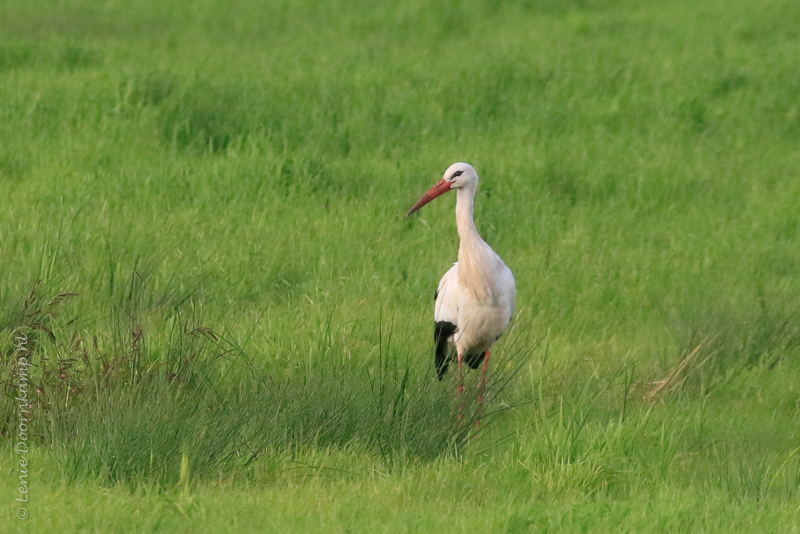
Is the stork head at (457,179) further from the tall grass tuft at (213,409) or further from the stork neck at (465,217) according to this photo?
the tall grass tuft at (213,409)

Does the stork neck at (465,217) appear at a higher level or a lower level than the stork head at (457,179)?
lower

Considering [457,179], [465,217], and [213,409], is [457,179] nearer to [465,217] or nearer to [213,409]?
[465,217]

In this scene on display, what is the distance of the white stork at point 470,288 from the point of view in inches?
265

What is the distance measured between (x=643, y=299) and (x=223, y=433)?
4032mm

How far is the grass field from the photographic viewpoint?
5.00 metres

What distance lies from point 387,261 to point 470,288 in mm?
2057

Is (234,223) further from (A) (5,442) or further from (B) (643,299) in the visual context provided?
(A) (5,442)

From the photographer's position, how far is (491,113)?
12.4 meters

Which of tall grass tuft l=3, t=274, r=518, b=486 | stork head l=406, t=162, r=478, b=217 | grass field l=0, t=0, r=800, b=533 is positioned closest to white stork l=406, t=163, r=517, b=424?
stork head l=406, t=162, r=478, b=217

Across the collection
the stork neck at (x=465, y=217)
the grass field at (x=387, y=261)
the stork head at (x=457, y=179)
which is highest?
the stork head at (x=457, y=179)

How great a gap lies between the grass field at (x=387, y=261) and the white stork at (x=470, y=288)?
24 cm

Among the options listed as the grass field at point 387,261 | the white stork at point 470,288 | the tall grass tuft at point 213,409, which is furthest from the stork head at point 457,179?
the tall grass tuft at point 213,409

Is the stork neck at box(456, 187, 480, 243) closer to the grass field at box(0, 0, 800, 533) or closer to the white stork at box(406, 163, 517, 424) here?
the white stork at box(406, 163, 517, 424)

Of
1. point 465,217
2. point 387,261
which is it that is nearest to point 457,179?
point 465,217
